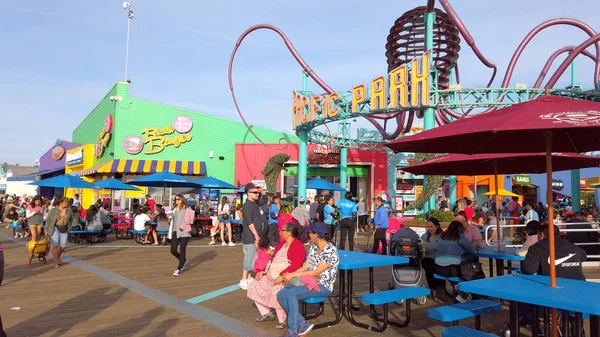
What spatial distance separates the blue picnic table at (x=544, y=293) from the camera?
3.53 metres

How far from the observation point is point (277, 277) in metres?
5.98

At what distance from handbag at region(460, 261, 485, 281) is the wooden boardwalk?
57cm

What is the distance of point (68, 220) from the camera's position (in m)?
10.9

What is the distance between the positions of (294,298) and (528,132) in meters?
3.11

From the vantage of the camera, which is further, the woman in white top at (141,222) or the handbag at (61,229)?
the woman in white top at (141,222)

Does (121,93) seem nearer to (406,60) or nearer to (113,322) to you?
(406,60)

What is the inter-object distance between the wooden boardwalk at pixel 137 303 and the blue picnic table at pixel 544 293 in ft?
4.95

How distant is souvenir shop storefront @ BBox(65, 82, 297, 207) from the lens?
28.8m

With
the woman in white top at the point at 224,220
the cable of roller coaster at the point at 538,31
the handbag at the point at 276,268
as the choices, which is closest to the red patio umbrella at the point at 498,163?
the handbag at the point at 276,268

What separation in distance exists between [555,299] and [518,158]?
4448 millimetres

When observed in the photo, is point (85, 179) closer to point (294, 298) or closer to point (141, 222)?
point (141, 222)

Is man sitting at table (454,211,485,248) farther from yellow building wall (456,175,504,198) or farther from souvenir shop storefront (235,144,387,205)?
Answer: yellow building wall (456,175,504,198)

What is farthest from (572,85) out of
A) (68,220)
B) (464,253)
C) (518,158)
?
(68,220)

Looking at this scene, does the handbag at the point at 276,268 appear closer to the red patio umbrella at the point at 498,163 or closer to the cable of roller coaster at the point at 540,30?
the red patio umbrella at the point at 498,163
